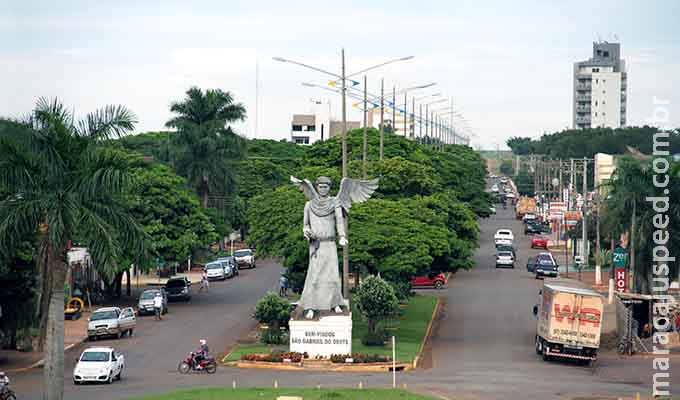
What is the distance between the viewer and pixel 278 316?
5325cm

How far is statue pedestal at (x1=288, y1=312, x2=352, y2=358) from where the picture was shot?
49.1m

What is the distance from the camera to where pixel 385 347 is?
53.5 metres

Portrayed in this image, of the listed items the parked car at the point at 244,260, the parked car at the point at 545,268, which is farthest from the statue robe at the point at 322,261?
the parked car at the point at 244,260

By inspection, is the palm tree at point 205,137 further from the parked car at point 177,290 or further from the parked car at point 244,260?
the parked car at point 177,290

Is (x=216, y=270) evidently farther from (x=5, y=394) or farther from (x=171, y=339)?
(x=5, y=394)

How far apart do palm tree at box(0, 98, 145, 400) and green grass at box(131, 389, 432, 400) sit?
5025 millimetres

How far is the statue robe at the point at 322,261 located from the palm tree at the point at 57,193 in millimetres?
14295

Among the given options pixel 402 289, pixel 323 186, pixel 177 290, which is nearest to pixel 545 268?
pixel 402 289

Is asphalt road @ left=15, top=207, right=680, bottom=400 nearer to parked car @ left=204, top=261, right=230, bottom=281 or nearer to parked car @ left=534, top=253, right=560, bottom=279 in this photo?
parked car @ left=204, top=261, right=230, bottom=281

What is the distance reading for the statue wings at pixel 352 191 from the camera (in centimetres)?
4912

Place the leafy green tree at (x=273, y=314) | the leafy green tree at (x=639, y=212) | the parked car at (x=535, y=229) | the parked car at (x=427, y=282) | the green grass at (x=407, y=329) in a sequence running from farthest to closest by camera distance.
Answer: the parked car at (x=535, y=229) < the parked car at (x=427, y=282) < the leafy green tree at (x=639, y=212) < the leafy green tree at (x=273, y=314) < the green grass at (x=407, y=329)

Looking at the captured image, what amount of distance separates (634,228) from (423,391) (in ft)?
97.3

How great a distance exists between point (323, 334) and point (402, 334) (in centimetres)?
1027

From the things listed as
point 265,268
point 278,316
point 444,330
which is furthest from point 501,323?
point 265,268
